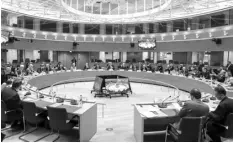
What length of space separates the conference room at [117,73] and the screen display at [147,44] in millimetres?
79

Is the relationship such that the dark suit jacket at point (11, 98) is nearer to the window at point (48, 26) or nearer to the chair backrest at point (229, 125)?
the chair backrest at point (229, 125)

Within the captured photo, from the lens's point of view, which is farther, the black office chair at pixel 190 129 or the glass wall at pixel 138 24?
the glass wall at pixel 138 24

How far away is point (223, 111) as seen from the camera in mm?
3236

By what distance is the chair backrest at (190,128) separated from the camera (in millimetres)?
2838

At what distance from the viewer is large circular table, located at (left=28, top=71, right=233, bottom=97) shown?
9.21 m

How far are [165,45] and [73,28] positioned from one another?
27.4 ft

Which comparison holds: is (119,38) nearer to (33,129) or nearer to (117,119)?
(117,119)

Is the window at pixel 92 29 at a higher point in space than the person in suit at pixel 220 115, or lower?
higher

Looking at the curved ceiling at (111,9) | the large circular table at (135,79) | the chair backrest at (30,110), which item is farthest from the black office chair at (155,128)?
the curved ceiling at (111,9)

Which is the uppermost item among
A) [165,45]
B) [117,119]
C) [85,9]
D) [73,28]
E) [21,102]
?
[85,9]

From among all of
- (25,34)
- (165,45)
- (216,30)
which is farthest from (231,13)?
(25,34)

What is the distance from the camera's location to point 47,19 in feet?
50.8

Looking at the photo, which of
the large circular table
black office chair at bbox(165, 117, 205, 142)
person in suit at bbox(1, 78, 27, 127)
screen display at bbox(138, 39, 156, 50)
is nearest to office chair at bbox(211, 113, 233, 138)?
black office chair at bbox(165, 117, 205, 142)

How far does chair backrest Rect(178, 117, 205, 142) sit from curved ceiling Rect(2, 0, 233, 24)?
10826mm
